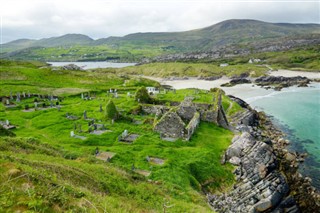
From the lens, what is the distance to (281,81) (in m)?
132

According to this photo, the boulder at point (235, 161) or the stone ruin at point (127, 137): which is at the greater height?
the stone ruin at point (127, 137)

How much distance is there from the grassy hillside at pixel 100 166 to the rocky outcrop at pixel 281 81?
70060 millimetres

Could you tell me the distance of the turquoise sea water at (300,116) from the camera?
46.2 metres

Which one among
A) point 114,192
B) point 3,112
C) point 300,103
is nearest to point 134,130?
point 114,192

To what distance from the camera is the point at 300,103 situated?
9031 centimetres

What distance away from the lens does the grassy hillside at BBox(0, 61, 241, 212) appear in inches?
473

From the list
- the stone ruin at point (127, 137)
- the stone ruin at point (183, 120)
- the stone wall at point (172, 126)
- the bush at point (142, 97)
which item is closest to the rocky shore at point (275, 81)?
the bush at point (142, 97)

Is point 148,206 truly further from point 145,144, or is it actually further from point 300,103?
point 300,103

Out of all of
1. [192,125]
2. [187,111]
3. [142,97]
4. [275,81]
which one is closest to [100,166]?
[192,125]

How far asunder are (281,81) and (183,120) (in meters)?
101

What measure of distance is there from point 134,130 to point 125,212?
2828 centimetres

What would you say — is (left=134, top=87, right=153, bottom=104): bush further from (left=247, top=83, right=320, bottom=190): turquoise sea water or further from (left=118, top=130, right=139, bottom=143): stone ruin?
(left=247, top=83, right=320, bottom=190): turquoise sea water

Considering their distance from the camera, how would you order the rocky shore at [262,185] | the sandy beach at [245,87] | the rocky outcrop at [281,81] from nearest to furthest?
1. the rocky shore at [262,185]
2. the sandy beach at [245,87]
3. the rocky outcrop at [281,81]

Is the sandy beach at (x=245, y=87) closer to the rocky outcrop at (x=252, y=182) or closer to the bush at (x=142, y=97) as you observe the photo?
the bush at (x=142, y=97)
